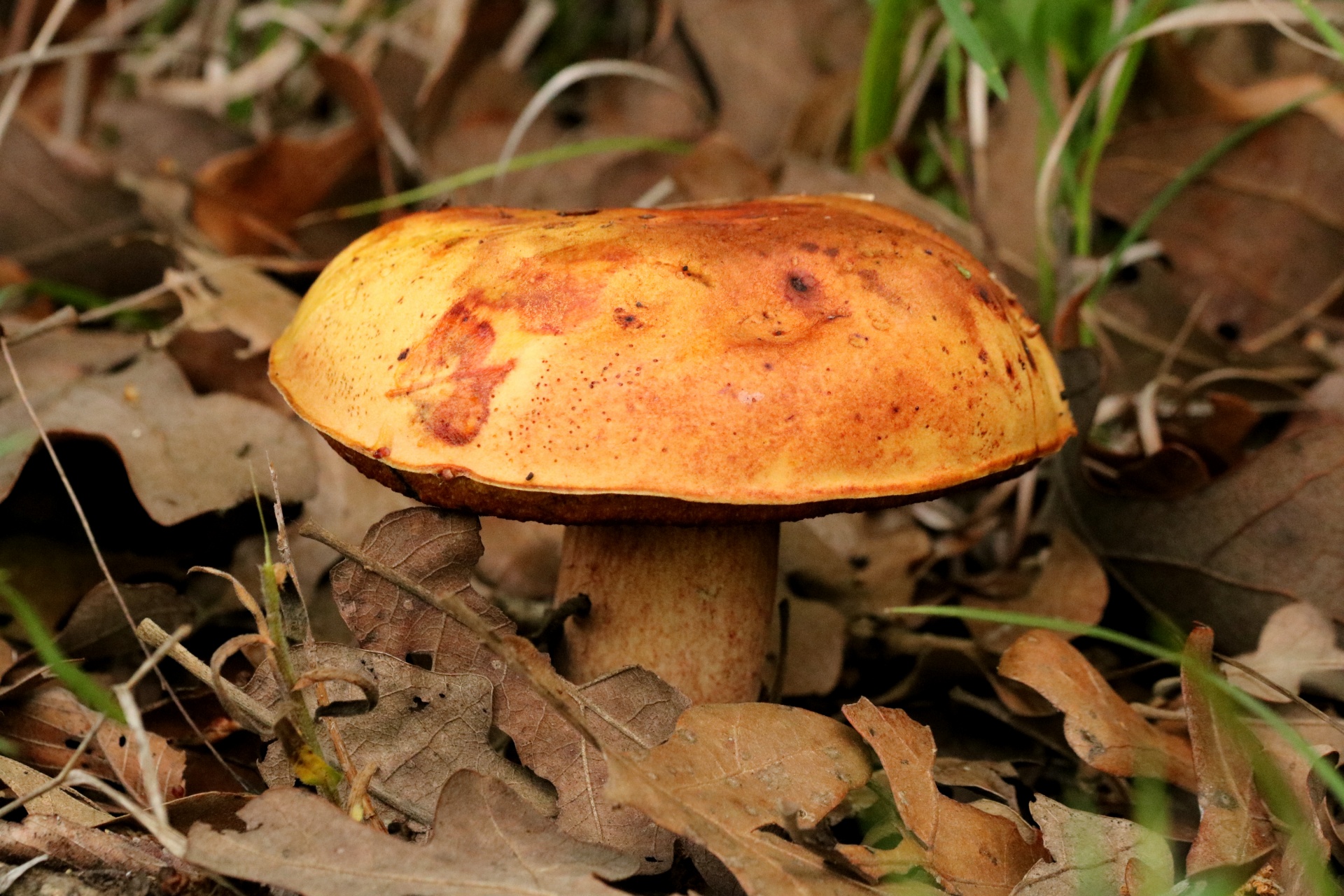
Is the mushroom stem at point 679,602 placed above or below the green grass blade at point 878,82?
below

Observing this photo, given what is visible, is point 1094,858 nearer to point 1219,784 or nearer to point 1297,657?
point 1219,784

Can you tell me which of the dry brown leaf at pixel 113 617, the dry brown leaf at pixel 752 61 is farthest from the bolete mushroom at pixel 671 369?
the dry brown leaf at pixel 752 61

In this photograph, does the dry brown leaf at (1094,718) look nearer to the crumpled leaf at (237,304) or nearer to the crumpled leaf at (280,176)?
the crumpled leaf at (237,304)

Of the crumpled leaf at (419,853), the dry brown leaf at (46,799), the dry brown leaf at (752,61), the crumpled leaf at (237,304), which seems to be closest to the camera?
the crumpled leaf at (419,853)

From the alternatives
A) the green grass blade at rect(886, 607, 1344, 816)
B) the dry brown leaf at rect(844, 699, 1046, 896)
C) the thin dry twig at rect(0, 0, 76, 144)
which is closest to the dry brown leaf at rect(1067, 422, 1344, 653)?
the green grass blade at rect(886, 607, 1344, 816)

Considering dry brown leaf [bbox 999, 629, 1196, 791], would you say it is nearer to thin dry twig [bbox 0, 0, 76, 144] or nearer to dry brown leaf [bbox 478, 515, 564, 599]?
dry brown leaf [bbox 478, 515, 564, 599]

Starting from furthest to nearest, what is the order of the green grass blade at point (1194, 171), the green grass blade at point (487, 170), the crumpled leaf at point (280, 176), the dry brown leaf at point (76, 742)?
the crumpled leaf at point (280, 176) → the green grass blade at point (487, 170) → the green grass blade at point (1194, 171) → the dry brown leaf at point (76, 742)

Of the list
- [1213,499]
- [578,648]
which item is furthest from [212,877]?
[1213,499]
